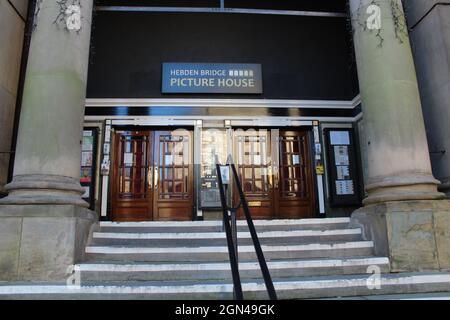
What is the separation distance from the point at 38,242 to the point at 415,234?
4.28 m

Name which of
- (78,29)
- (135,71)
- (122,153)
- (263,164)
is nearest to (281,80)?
(263,164)

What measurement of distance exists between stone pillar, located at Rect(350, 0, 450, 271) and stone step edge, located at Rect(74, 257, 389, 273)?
42 centimetres

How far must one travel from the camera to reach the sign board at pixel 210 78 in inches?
333

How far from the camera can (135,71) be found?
8.55 meters

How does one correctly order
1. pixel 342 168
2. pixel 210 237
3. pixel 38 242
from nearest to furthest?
pixel 38 242 < pixel 210 237 < pixel 342 168

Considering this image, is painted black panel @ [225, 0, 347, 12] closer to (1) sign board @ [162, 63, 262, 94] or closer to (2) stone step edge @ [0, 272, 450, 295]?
(1) sign board @ [162, 63, 262, 94]

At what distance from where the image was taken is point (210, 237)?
5.16 meters

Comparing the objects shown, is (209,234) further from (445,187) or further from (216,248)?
(445,187)

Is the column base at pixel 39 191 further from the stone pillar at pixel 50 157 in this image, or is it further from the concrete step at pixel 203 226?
the concrete step at pixel 203 226

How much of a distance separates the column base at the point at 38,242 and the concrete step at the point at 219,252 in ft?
1.37

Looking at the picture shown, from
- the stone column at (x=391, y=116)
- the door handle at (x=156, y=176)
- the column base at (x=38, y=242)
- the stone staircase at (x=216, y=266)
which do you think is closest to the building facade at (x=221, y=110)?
the door handle at (x=156, y=176)

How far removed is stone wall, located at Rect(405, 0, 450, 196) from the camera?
5613mm

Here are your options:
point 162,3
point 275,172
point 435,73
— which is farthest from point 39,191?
point 162,3
